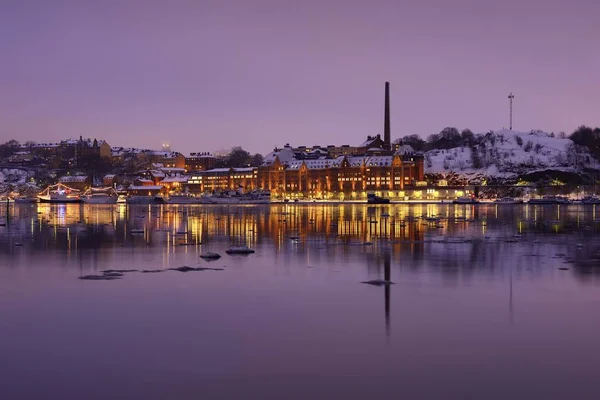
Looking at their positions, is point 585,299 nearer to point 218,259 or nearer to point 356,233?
point 218,259

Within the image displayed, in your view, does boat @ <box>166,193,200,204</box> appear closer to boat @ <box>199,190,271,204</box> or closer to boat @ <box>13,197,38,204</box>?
boat @ <box>199,190,271,204</box>

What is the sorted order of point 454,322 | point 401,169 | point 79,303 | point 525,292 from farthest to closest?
point 401,169, point 525,292, point 79,303, point 454,322

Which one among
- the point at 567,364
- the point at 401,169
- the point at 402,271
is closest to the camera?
the point at 567,364

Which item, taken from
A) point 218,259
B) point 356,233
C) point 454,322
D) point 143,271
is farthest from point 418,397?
point 356,233

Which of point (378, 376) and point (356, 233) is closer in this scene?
point (378, 376)

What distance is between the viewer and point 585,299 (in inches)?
563

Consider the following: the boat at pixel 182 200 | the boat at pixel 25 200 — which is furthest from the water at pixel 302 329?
the boat at pixel 25 200

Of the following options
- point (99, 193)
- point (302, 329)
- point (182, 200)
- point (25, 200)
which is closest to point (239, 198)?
point (182, 200)

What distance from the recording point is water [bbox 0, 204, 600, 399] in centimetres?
858

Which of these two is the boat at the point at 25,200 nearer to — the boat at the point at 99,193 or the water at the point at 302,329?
the boat at the point at 99,193

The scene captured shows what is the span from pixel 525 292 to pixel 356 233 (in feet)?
64.7

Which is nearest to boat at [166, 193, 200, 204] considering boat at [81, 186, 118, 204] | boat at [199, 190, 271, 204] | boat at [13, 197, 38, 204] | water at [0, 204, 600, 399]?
boat at [199, 190, 271, 204]

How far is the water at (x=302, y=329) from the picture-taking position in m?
8.58

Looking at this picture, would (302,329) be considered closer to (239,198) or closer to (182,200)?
(239,198)
